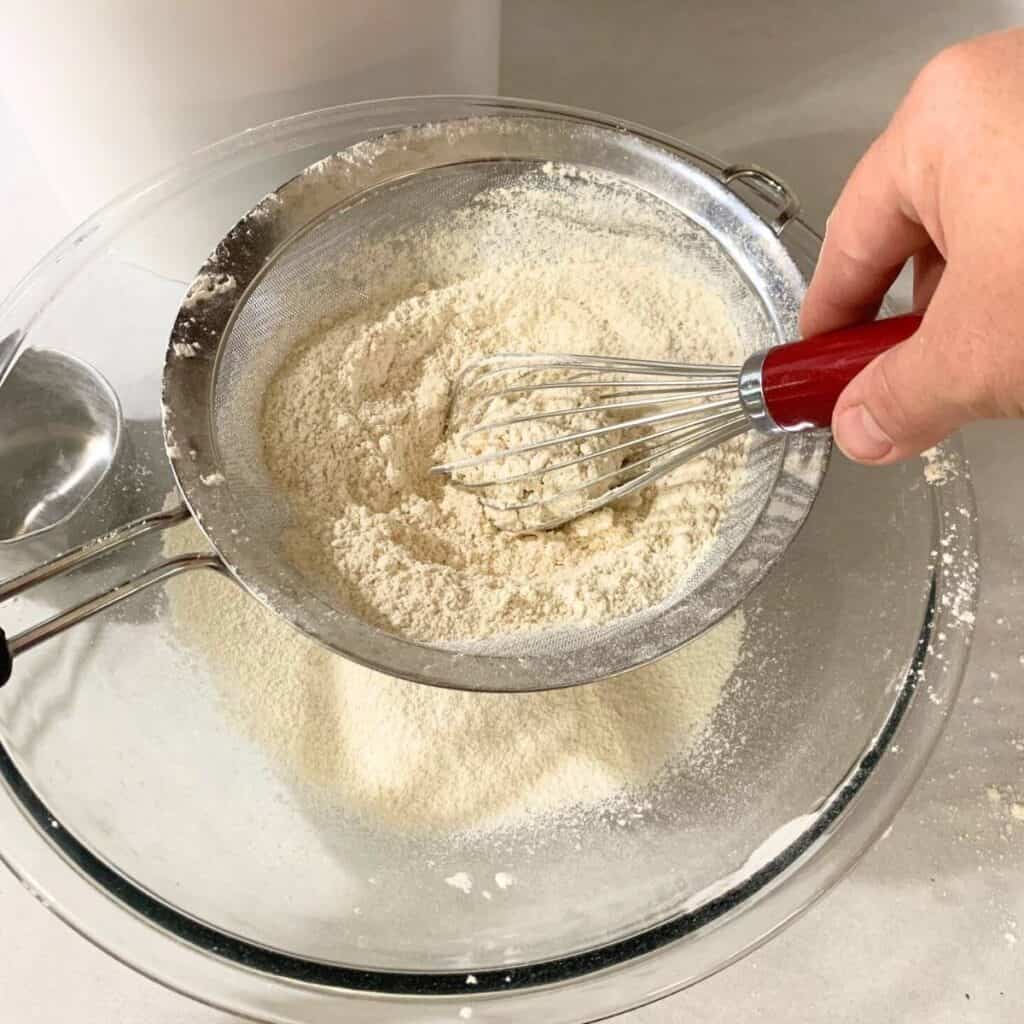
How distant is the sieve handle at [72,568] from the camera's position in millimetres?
601

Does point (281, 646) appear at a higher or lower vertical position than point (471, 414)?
lower

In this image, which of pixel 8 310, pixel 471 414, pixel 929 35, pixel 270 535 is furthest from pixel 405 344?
pixel 929 35

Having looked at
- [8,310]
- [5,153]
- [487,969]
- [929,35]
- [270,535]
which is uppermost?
[929,35]

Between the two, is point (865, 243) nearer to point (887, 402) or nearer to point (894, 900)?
point (887, 402)

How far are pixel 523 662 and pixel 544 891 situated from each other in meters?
0.18

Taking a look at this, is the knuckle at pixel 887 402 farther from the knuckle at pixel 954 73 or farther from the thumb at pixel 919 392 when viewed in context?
the knuckle at pixel 954 73

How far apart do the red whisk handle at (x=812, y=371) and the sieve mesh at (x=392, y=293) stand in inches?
3.6

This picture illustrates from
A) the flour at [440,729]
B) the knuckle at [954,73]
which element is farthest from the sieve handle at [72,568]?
the knuckle at [954,73]

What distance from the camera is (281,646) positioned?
2.51 feet

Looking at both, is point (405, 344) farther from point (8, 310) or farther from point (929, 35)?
point (929, 35)

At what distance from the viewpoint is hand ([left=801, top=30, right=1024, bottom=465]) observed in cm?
48

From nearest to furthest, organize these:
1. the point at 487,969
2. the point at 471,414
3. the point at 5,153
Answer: the point at 487,969, the point at 471,414, the point at 5,153

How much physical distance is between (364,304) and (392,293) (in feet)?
0.10

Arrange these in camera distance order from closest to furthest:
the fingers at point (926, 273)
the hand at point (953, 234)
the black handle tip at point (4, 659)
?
the hand at point (953, 234)
the black handle tip at point (4, 659)
the fingers at point (926, 273)
